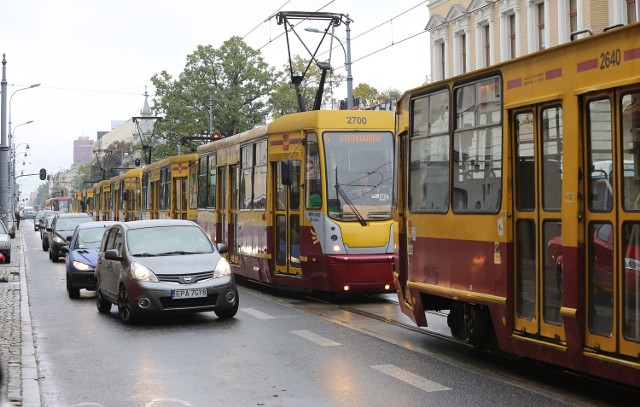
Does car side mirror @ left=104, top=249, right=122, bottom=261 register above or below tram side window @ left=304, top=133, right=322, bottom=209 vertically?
below

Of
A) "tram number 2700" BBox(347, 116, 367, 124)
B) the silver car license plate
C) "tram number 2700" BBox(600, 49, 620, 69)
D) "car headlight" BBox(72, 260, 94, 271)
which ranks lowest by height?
the silver car license plate

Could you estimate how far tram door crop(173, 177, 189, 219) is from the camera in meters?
28.4

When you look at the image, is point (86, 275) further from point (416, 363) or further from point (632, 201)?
point (632, 201)

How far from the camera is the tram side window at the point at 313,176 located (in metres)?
16.6

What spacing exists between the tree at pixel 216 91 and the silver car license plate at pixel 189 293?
57450 mm

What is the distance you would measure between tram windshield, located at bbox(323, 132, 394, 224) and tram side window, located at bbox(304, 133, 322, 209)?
19 centimetres

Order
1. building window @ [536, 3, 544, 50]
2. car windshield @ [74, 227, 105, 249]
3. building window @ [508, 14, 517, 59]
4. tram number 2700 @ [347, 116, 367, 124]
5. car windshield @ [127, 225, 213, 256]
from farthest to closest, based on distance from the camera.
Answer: building window @ [508, 14, 517, 59] < building window @ [536, 3, 544, 50] < car windshield @ [74, 227, 105, 249] < tram number 2700 @ [347, 116, 367, 124] < car windshield @ [127, 225, 213, 256]

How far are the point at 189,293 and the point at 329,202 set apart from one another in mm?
3511

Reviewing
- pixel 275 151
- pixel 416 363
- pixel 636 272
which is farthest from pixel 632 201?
pixel 275 151

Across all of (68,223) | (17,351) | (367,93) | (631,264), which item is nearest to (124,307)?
(17,351)

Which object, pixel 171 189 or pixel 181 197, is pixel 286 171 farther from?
pixel 171 189

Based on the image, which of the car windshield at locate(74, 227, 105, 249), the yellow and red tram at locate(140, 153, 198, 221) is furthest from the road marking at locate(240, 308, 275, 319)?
the yellow and red tram at locate(140, 153, 198, 221)

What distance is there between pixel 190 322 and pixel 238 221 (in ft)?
20.3

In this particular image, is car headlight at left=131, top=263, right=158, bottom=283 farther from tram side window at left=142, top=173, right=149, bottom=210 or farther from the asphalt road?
tram side window at left=142, top=173, right=149, bottom=210
